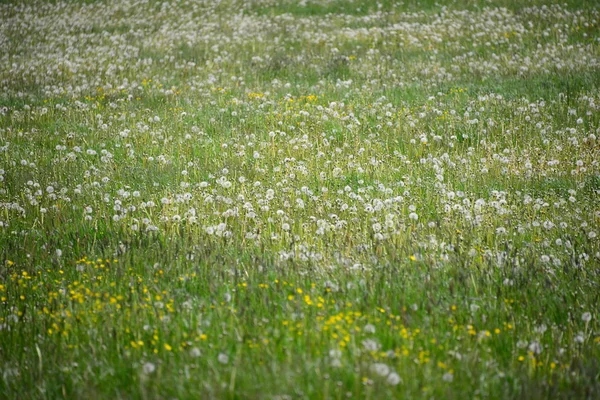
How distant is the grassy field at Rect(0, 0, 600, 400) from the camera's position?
3797 millimetres

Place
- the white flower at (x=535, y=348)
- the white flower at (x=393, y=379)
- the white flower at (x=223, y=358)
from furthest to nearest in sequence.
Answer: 1. the white flower at (x=535, y=348)
2. the white flower at (x=223, y=358)
3. the white flower at (x=393, y=379)

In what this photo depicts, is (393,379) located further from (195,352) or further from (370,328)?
(195,352)

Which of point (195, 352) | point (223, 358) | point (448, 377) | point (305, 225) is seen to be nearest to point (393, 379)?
point (448, 377)

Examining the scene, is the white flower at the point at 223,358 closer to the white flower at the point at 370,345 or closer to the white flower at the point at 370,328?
the white flower at the point at 370,345

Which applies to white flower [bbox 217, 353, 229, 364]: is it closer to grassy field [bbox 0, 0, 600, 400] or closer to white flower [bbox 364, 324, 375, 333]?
grassy field [bbox 0, 0, 600, 400]

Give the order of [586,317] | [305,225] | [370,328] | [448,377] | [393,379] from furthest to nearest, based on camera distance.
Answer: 1. [305,225]
2. [586,317]
3. [370,328]
4. [448,377]
5. [393,379]

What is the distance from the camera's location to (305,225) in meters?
6.21

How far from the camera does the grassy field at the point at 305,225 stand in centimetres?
380

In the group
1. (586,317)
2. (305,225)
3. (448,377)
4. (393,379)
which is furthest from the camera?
(305,225)

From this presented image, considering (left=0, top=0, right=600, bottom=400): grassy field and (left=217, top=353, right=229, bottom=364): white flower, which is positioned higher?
(left=217, top=353, right=229, bottom=364): white flower

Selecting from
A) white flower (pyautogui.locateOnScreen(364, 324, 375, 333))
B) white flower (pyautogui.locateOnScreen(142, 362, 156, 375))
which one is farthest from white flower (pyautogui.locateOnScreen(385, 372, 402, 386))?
white flower (pyautogui.locateOnScreen(142, 362, 156, 375))

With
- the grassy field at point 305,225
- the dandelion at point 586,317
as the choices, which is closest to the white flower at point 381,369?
the grassy field at point 305,225

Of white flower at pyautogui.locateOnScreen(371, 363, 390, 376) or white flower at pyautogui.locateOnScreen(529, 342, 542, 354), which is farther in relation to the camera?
white flower at pyautogui.locateOnScreen(529, 342, 542, 354)

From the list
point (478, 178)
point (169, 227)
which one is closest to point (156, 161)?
point (169, 227)
